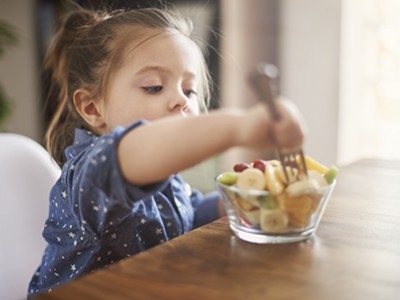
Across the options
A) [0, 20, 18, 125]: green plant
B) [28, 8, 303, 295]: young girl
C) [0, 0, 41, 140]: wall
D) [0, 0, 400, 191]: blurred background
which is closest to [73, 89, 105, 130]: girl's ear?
[28, 8, 303, 295]: young girl

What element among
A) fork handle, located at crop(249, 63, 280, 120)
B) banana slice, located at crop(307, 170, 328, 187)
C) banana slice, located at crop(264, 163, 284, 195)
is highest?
fork handle, located at crop(249, 63, 280, 120)

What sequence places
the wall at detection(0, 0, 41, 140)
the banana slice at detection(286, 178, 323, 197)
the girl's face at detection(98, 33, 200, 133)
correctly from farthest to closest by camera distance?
the wall at detection(0, 0, 41, 140)
the girl's face at detection(98, 33, 200, 133)
the banana slice at detection(286, 178, 323, 197)

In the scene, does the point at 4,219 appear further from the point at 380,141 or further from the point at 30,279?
the point at 380,141

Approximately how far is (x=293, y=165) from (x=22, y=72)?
3.34 m

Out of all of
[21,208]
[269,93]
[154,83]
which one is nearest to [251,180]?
[269,93]

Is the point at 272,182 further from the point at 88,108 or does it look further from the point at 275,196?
the point at 88,108

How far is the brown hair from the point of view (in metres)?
0.99

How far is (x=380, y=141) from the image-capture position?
2480 mm

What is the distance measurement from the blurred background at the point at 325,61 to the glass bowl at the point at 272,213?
5.48 feet

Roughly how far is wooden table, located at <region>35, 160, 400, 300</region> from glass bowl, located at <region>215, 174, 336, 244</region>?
1 cm

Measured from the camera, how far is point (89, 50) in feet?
3.39

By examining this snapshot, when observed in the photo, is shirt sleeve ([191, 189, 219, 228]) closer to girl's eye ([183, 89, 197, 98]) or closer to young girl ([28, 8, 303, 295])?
young girl ([28, 8, 303, 295])

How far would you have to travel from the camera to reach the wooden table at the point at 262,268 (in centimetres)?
51

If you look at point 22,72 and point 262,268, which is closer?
point 262,268
